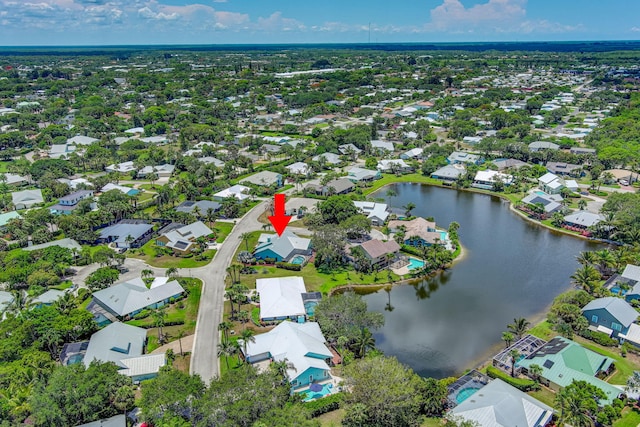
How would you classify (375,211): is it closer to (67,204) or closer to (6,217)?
(67,204)

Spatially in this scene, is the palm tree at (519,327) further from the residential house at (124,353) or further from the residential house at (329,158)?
the residential house at (329,158)

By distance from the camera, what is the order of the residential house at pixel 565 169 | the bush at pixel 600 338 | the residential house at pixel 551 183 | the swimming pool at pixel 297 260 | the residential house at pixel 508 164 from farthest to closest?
1. the residential house at pixel 508 164
2. the residential house at pixel 565 169
3. the residential house at pixel 551 183
4. the swimming pool at pixel 297 260
5. the bush at pixel 600 338

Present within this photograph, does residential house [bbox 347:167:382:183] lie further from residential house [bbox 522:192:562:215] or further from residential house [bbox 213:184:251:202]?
residential house [bbox 522:192:562:215]

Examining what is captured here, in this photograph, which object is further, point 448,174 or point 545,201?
point 448,174

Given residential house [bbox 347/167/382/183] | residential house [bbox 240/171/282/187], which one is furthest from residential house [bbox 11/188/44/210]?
residential house [bbox 347/167/382/183]

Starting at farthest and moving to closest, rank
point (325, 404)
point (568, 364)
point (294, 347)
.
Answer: point (294, 347) → point (568, 364) → point (325, 404)

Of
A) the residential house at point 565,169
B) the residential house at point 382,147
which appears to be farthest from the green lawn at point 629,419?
the residential house at point 382,147

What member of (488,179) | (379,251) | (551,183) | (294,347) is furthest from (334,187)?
(294,347)
